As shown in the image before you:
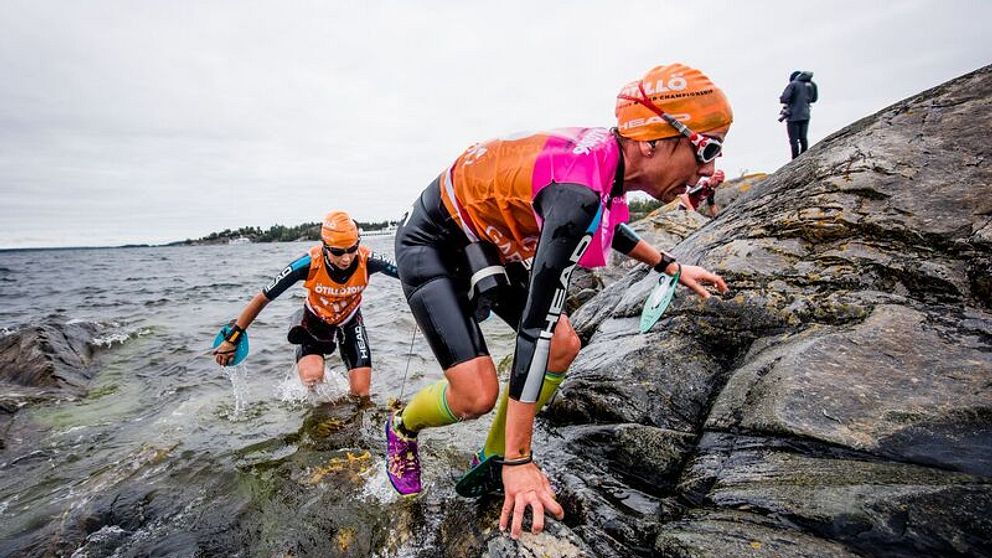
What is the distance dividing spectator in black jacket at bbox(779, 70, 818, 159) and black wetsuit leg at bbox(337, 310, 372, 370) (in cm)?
1104

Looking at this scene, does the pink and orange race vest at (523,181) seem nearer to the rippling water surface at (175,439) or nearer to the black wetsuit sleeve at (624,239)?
the black wetsuit sleeve at (624,239)

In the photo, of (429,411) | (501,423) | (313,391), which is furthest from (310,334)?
(501,423)

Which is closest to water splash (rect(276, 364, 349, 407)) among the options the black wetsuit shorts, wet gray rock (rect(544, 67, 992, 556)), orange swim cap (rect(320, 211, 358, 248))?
the black wetsuit shorts

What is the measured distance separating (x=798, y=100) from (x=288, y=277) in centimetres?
1186

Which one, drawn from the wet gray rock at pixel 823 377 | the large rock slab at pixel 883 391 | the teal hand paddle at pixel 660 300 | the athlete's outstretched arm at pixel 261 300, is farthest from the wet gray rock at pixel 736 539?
the athlete's outstretched arm at pixel 261 300

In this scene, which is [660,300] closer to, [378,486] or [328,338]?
[378,486]

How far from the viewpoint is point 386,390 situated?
7.27 meters

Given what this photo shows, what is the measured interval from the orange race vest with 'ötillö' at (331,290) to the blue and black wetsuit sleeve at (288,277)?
9 centimetres

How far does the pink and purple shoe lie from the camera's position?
351cm

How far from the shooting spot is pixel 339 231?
6488 mm

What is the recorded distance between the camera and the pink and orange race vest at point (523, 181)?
2.59 metres

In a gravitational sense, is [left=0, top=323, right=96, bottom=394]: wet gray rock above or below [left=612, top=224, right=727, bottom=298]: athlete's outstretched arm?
below

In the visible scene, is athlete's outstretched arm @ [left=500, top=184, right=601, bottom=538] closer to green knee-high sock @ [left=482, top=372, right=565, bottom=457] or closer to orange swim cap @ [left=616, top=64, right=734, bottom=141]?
orange swim cap @ [left=616, top=64, right=734, bottom=141]

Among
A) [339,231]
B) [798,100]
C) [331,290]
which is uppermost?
[798,100]
